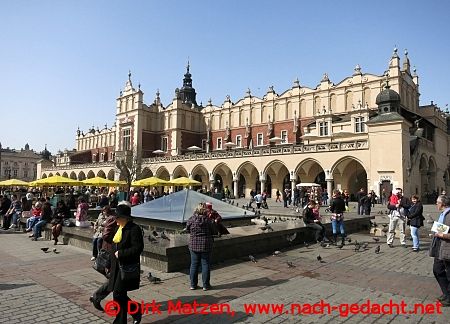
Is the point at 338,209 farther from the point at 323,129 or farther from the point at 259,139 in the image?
the point at 259,139

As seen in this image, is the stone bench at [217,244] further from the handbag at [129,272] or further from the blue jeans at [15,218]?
the blue jeans at [15,218]

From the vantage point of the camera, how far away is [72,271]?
22.7 feet

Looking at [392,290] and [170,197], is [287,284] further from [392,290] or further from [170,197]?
[170,197]

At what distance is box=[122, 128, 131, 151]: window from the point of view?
53.5 meters

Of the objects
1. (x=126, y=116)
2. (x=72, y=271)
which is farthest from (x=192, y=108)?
(x=72, y=271)

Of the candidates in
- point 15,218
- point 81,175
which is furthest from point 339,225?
point 81,175

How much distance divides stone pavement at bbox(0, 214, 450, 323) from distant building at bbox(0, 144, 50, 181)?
308ft

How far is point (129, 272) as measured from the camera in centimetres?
415

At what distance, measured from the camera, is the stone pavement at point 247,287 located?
4.64 m

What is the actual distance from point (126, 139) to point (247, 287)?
51.2 m

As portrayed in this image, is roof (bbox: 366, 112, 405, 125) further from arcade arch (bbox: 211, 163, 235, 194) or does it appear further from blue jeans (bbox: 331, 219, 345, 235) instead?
blue jeans (bbox: 331, 219, 345, 235)

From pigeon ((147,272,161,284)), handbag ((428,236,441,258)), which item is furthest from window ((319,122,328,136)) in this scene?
pigeon ((147,272,161,284))

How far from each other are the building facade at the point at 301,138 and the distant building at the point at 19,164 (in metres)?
35.9

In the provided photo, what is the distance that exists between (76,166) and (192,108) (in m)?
23.4
